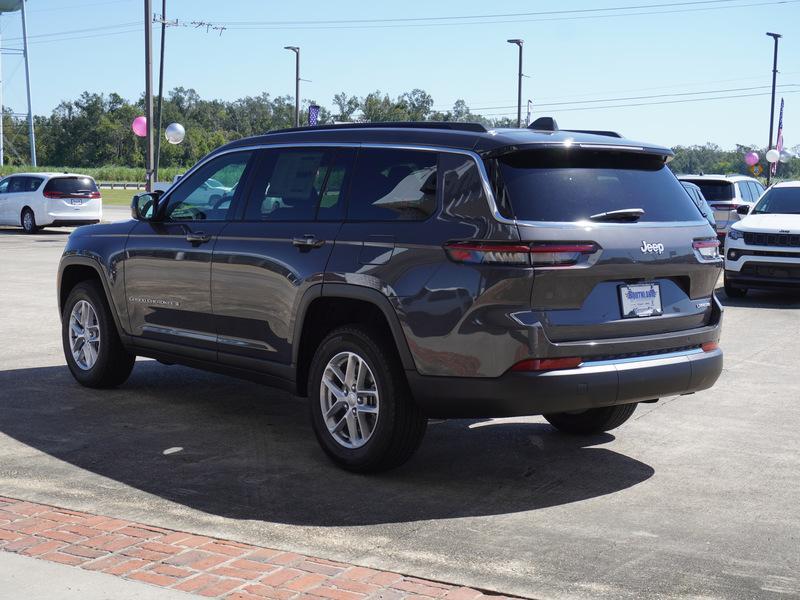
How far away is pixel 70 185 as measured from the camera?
98.2ft

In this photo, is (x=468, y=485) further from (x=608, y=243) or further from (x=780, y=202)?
(x=780, y=202)

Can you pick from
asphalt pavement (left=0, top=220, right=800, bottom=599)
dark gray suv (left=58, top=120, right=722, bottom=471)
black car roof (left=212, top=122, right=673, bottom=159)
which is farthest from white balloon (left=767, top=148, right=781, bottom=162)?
black car roof (left=212, top=122, right=673, bottom=159)

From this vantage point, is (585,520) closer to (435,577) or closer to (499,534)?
(499,534)

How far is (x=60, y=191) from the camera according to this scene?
29.9 m

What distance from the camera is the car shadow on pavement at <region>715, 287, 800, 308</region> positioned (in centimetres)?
1530

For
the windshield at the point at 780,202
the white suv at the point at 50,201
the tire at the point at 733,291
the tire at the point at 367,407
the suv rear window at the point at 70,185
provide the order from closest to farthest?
1. the tire at the point at 367,407
2. the tire at the point at 733,291
3. the windshield at the point at 780,202
4. the suv rear window at the point at 70,185
5. the white suv at the point at 50,201

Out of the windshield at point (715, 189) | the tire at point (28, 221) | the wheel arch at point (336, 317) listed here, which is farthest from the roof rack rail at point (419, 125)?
the tire at point (28, 221)

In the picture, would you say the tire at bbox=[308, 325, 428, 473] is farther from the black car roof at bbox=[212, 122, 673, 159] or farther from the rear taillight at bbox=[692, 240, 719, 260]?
the rear taillight at bbox=[692, 240, 719, 260]

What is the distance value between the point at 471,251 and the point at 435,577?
5.56 ft

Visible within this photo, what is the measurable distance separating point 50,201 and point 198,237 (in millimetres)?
24161

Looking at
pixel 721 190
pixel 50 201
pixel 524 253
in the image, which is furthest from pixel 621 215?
pixel 50 201

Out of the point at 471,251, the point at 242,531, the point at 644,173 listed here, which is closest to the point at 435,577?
the point at 242,531

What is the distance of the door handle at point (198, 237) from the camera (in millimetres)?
7184

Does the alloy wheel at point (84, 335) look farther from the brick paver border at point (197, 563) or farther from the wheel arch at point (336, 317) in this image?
the brick paver border at point (197, 563)
